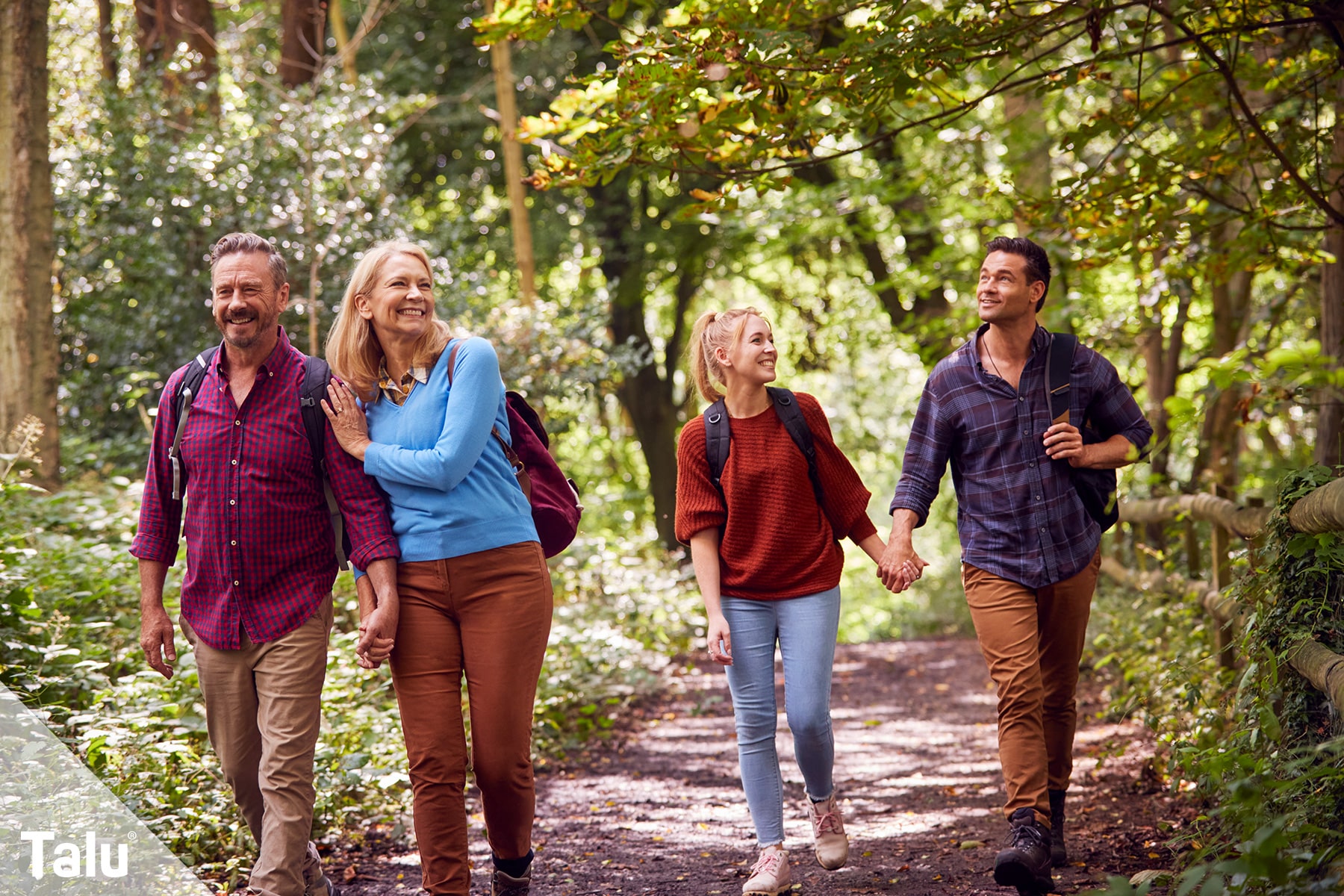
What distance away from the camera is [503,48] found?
13133 mm

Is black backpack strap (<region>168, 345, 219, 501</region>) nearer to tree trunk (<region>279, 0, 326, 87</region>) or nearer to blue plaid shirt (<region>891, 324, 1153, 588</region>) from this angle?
blue plaid shirt (<region>891, 324, 1153, 588</region>)

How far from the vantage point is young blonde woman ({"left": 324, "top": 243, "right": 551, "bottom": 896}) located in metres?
3.79

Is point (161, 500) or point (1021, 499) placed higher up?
point (161, 500)

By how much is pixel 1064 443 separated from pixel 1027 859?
1420 mm

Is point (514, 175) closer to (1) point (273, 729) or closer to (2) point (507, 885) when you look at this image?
(1) point (273, 729)

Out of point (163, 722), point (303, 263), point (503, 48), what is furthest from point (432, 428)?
point (503, 48)

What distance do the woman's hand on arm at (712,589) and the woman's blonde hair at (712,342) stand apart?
579 mm

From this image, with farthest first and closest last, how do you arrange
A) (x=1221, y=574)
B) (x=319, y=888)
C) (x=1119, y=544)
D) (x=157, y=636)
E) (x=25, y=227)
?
(x=1119, y=544) → (x=25, y=227) → (x=1221, y=574) → (x=319, y=888) → (x=157, y=636)

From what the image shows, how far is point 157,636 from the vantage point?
404cm

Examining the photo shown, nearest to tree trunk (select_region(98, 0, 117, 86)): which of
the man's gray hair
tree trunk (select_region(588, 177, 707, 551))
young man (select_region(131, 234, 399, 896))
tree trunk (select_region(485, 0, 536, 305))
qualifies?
tree trunk (select_region(485, 0, 536, 305))

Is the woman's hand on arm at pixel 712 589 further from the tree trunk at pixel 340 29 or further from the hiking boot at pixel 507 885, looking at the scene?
the tree trunk at pixel 340 29

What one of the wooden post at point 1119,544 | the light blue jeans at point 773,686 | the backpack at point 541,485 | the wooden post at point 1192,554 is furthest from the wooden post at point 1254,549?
the wooden post at point 1119,544

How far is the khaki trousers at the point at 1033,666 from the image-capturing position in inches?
164

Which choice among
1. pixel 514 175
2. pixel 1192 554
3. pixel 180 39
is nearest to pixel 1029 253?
pixel 1192 554
